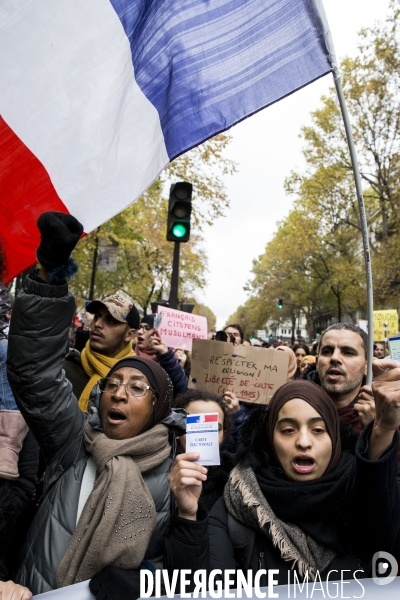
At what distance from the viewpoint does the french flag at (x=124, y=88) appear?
2764mm

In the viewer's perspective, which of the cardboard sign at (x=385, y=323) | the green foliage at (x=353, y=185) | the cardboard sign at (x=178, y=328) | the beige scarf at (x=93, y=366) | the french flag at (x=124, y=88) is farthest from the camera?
the green foliage at (x=353, y=185)

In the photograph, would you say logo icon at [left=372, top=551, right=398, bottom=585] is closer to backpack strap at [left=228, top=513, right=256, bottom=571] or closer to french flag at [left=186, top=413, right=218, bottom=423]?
backpack strap at [left=228, top=513, right=256, bottom=571]

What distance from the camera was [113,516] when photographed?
1.91m

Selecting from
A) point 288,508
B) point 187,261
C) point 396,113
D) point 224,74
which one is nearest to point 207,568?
point 288,508

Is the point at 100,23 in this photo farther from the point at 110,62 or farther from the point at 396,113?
the point at 396,113

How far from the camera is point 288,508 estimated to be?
6.21 feet

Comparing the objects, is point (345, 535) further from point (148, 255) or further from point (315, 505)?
point (148, 255)

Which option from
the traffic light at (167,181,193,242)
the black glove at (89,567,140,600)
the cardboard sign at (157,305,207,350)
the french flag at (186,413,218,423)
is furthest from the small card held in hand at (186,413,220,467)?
the traffic light at (167,181,193,242)

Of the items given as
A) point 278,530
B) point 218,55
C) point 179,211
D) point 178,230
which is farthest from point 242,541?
point 179,211

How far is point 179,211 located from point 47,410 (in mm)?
4458

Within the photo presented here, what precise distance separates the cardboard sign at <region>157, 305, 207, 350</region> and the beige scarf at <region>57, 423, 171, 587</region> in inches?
112

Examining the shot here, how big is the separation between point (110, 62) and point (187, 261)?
2679 centimetres

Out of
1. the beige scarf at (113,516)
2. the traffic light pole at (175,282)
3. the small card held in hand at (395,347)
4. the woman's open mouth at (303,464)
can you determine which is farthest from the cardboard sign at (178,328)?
the woman's open mouth at (303,464)

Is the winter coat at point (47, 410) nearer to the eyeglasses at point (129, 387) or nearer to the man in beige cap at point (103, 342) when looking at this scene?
the eyeglasses at point (129, 387)
